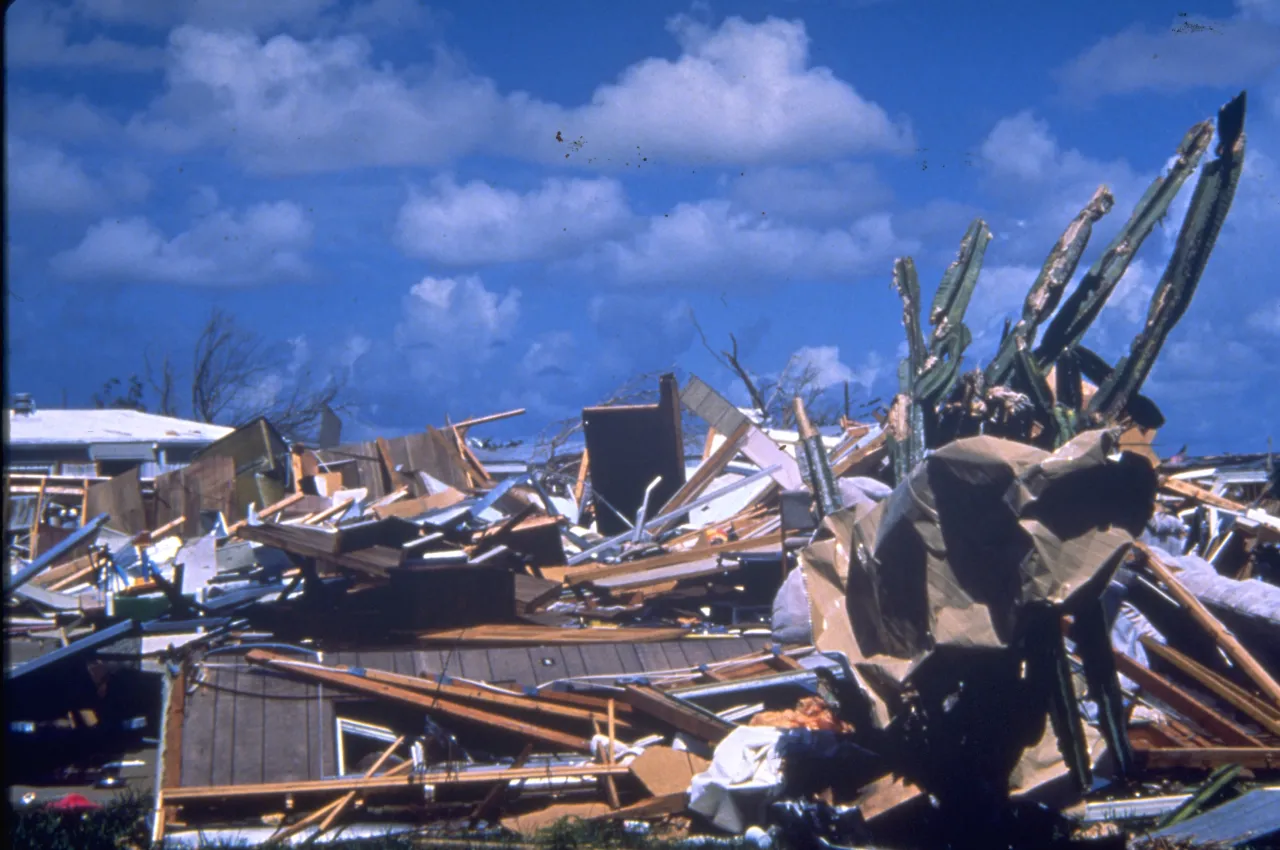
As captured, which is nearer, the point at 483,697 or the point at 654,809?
the point at 654,809

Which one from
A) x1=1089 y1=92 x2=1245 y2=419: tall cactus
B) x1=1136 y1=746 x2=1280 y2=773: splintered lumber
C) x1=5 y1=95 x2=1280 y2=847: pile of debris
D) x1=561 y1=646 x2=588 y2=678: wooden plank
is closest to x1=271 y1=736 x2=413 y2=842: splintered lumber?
x1=5 y1=95 x2=1280 y2=847: pile of debris

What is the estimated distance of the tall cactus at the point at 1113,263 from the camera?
8344 millimetres

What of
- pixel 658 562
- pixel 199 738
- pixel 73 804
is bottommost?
pixel 73 804

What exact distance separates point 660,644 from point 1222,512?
5996mm

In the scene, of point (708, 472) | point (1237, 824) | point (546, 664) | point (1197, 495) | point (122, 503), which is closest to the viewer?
point (1237, 824)

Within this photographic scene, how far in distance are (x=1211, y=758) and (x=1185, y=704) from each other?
0.75 meters

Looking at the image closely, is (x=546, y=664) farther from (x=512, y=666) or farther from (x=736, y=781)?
(x=736, y=781)

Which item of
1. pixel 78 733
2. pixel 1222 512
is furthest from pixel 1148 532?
pixel 78 733

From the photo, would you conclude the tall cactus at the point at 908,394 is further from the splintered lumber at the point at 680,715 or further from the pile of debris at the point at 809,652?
the splintered lumber at the point at 680,715

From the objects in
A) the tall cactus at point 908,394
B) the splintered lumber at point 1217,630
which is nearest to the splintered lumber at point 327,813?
the tall cactus at point 908,394

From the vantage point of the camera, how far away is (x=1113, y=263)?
28.4 ft

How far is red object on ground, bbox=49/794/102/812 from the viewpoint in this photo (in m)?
6.18

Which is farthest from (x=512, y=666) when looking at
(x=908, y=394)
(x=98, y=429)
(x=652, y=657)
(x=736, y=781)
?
(x=98, y=429)

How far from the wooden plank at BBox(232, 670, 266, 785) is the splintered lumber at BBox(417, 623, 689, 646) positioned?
5.12 ft
